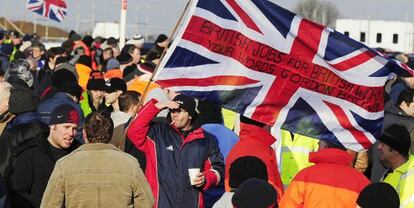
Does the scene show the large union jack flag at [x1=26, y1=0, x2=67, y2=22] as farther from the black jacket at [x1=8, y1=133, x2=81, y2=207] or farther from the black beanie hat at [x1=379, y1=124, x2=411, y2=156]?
the black beanie hat at [x1=379, y1=124, x2=411, y2=156]

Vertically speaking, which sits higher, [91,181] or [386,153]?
[386,153]

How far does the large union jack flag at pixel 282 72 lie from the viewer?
7.73m

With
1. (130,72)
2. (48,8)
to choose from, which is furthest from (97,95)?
(48,8)

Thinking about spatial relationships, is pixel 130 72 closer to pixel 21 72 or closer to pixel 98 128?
pixel 21 72

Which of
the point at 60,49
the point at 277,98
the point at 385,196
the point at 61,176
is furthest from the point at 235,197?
the point at 60,49

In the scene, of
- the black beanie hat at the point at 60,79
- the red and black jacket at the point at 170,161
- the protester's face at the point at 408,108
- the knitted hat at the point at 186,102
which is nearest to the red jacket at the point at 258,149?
the red and black jacket at the point at 170,161

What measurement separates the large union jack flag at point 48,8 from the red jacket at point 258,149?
20837 millimetres

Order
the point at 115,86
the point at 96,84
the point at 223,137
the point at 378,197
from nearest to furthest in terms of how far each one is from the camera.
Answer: the point at 378,197, the point at 223,137, the point at 115,86, the point at 96,84

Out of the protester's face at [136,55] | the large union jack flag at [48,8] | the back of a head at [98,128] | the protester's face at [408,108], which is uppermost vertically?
the back of a head at [98,128]

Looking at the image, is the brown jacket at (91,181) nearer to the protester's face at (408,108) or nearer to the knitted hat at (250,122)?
the knitted hat at (250,122)

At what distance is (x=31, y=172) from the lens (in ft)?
25.6

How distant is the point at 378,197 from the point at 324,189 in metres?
0.83

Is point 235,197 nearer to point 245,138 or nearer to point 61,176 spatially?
point 61,176

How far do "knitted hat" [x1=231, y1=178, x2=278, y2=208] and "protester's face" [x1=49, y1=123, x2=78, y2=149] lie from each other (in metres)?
2.67
